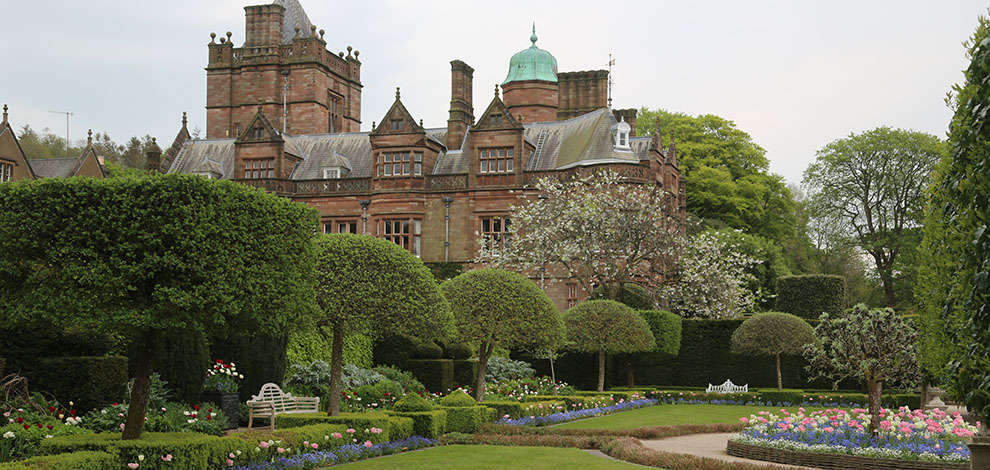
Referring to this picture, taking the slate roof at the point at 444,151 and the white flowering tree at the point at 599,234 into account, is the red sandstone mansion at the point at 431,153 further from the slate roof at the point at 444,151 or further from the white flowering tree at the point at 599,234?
the white flowering tree at the point at 599,234

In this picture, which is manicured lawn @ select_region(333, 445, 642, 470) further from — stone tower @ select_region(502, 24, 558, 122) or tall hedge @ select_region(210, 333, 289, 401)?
stone tower @ select_region(502, 24, 558, 122)

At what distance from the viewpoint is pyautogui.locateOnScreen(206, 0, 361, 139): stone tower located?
48594mm

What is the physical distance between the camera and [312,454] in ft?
45.3

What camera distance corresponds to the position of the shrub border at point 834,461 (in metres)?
13.5

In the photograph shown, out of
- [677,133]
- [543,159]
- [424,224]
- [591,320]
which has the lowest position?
[591,320]

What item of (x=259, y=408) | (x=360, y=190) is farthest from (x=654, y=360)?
(x=259, y=408)

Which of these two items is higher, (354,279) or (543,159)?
(543,159)

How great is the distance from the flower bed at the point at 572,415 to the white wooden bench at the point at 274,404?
13.3ft

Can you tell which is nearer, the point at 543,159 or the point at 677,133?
the point at 543,159

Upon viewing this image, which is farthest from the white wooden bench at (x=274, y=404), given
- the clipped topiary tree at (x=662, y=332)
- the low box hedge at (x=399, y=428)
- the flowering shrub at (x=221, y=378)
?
the clipped topiary tree at (x=662, y=332)

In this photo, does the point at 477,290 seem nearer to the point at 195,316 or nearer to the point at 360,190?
the point at 195,316

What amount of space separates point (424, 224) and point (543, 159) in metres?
5.72

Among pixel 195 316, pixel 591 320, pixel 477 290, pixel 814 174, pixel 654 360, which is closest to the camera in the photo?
pixel 195 316

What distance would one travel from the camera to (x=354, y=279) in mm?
16031
